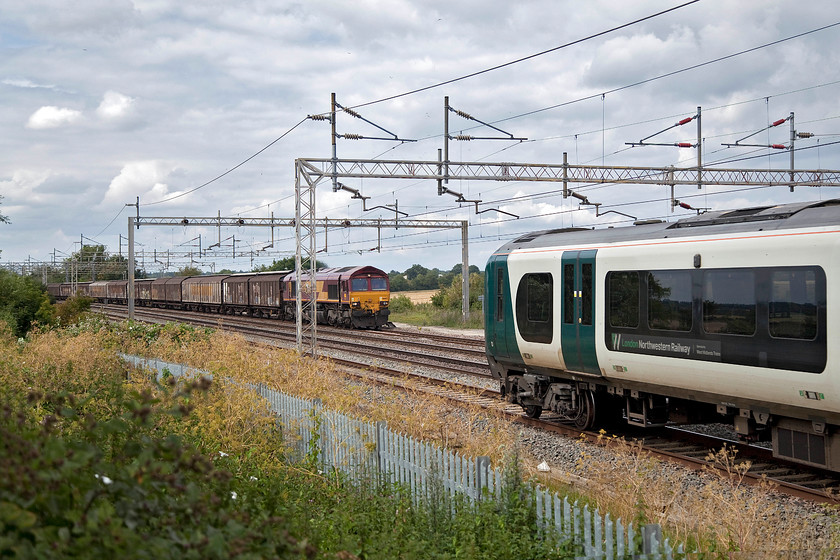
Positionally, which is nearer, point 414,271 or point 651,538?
point 651,538

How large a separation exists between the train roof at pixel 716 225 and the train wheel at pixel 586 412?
258cm

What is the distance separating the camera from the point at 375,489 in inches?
322

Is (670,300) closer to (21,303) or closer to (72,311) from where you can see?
(72,311)

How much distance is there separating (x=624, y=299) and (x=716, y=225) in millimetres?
1751

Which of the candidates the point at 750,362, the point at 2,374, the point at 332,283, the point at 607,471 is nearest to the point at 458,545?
the point at 607,471

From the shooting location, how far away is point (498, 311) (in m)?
13.5

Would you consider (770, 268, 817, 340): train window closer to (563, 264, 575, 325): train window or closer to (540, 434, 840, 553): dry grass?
(540, 434, 840, 553): dry grass

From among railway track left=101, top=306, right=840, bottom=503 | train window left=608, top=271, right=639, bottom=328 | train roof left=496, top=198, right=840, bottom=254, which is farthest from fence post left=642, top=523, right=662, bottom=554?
train window left=608, top=271, right=639, bottom=328

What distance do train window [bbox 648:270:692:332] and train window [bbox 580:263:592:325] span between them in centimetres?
115

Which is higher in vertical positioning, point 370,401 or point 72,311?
point 72,311

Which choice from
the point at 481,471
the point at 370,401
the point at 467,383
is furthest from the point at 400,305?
the point at 481,471

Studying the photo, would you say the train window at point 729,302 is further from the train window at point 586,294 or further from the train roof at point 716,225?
the train window at point 586,294

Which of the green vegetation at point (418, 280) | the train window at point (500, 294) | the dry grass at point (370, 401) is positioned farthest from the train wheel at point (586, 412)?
the green vegetation at point (418, 280)

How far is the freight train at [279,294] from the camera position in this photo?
36.5m
